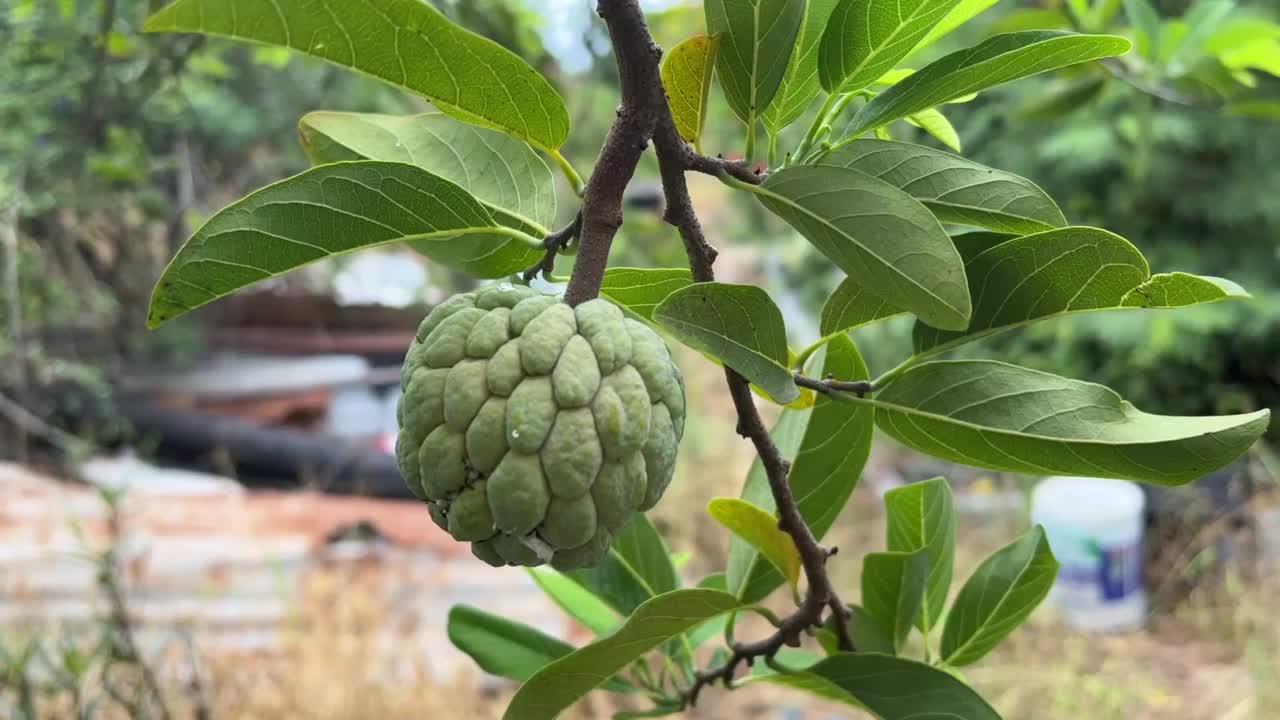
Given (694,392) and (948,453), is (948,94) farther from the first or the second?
(694,392)

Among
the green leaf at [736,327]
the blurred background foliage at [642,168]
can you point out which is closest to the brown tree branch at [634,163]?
the green leaf at [736,327]

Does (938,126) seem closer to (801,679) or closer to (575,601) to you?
(801,679)

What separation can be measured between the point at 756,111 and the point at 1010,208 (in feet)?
0.58

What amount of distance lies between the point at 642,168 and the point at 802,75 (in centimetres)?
248

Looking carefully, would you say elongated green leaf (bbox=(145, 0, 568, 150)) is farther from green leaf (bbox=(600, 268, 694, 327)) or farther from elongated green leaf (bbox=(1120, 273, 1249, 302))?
elongated green leaf (bbox=(1120, 273, 1249, 302))

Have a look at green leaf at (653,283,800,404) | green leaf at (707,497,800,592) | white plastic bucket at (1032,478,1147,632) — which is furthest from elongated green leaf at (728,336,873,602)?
white plastic bucket at (1032,478,1147,632)

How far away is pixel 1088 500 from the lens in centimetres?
327

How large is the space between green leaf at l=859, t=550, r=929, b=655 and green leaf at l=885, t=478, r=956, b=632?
0.10ft

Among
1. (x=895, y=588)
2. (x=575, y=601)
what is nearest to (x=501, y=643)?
(x=575, y=601)

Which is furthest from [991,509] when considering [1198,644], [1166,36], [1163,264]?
[1166,36]

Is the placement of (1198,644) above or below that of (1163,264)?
below

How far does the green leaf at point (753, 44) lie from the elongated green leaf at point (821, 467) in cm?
28

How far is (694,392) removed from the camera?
5.54 meters

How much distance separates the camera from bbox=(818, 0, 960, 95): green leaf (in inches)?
22.0
